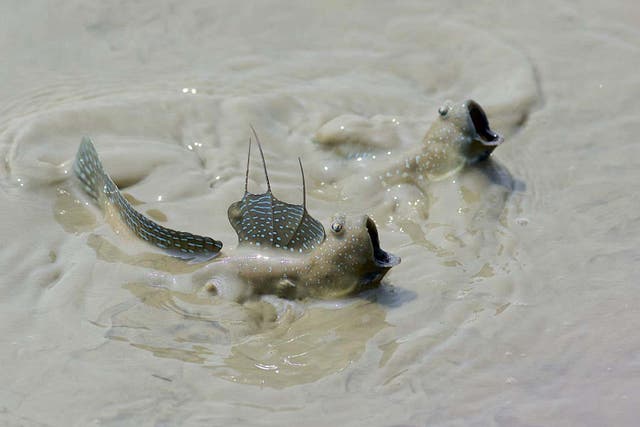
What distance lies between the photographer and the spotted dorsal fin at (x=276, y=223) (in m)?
3.56

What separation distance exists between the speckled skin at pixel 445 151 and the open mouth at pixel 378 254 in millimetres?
846

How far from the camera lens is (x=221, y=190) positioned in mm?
4230

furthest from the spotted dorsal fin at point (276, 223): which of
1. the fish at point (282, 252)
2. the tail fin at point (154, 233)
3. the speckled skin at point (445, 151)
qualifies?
the speckled skin at point (445, 151)

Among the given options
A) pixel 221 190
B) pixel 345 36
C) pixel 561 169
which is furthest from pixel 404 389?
pixel 345 36

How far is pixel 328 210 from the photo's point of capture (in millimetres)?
4172

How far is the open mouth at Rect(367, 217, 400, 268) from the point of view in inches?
136

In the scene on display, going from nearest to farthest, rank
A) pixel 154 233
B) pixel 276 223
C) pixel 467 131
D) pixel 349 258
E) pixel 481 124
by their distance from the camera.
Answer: pixel 349 258 → pixel 276 223 → pixel 154 233 → pixel 467 131 → pixel 481 124

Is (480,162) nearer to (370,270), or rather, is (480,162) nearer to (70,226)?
(370,270)

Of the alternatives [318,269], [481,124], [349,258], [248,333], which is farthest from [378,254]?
[481,124]

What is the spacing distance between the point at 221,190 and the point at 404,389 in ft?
5.15

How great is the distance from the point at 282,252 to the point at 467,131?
1256 mm

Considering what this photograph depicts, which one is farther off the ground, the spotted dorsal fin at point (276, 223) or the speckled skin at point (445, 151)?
the spotted dorsal fin at point (276, 223)

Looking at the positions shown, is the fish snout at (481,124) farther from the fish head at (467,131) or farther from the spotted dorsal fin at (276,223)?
the spotted dorsal fin at (276,223)

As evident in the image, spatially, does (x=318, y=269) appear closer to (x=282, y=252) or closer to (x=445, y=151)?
(x=282, y=252)
